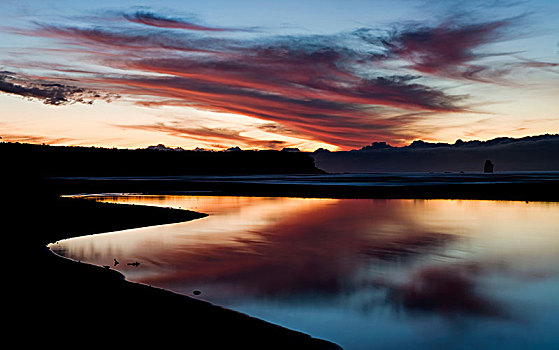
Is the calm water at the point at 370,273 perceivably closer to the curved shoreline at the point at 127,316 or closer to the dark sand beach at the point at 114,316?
the curved shoreline at the point at 127,316

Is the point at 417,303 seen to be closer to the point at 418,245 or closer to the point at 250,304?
the point at 250,304

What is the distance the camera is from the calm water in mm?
8227

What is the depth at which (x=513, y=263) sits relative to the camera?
14258 millimetres

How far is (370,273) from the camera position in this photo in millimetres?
12742

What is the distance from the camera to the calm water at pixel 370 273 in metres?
8.23

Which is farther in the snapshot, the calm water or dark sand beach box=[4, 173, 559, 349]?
the calm water

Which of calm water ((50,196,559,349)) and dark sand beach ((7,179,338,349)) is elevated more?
dark sand beach ((7,179,338,349))

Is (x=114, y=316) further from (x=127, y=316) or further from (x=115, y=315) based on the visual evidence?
(x=127, y=316)

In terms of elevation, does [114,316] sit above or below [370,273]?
above

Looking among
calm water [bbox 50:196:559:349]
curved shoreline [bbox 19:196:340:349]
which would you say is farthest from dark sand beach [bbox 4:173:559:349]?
calm water [bbox 50:196:559:349]

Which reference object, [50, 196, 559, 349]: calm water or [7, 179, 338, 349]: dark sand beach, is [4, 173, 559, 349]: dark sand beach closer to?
[7, 179, 338, 349]: dark sand beach

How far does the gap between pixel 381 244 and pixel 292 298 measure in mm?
8937

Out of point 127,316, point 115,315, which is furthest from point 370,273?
point 115,315

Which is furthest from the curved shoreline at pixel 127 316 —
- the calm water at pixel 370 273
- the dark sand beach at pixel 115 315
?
the calm water at pixel 370 273
